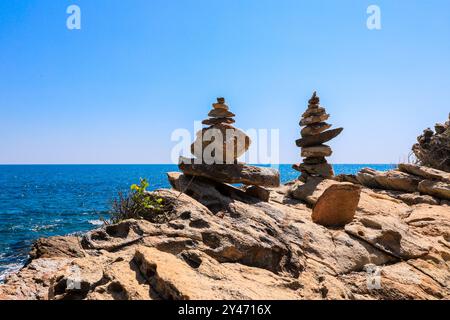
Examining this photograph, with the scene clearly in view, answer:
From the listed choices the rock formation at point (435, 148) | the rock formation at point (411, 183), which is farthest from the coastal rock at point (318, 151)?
the rock formation at point (435, 148)

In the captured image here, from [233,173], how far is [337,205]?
3.08 meters

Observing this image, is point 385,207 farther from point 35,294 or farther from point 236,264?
point 35,294

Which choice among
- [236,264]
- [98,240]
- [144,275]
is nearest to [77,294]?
[144,275]

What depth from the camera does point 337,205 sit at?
9.80 metres

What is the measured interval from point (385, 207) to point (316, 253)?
19.0 feet

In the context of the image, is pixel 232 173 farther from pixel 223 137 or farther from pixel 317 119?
pixel 317 119

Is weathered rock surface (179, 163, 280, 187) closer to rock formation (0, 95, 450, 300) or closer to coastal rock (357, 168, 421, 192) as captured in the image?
rock formation (0, 95, 450, 300)

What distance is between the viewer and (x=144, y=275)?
5.28 metres

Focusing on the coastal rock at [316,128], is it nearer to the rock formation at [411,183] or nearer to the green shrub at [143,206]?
the rock formation at [411,183]

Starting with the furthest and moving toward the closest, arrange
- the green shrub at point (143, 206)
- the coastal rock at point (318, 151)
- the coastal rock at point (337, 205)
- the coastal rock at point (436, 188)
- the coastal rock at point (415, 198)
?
the coastal rock at point (318, 151)
the coastal rock at point (436, 188)
the coastal rock at point (415, 198)
the coastal rock at point (337, 205)
the green shrub at point (143, 206)

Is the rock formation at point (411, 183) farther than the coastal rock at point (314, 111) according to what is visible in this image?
No

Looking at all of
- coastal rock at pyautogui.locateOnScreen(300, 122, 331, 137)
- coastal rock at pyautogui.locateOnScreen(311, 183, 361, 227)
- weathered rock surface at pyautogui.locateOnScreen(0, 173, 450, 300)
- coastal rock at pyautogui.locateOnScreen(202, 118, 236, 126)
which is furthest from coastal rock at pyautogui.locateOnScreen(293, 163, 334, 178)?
coastal rock at pyautogui.locateOnScreen(202, 118, 236, 126)

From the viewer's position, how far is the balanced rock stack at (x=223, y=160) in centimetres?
957

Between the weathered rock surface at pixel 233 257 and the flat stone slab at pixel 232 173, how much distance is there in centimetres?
33
